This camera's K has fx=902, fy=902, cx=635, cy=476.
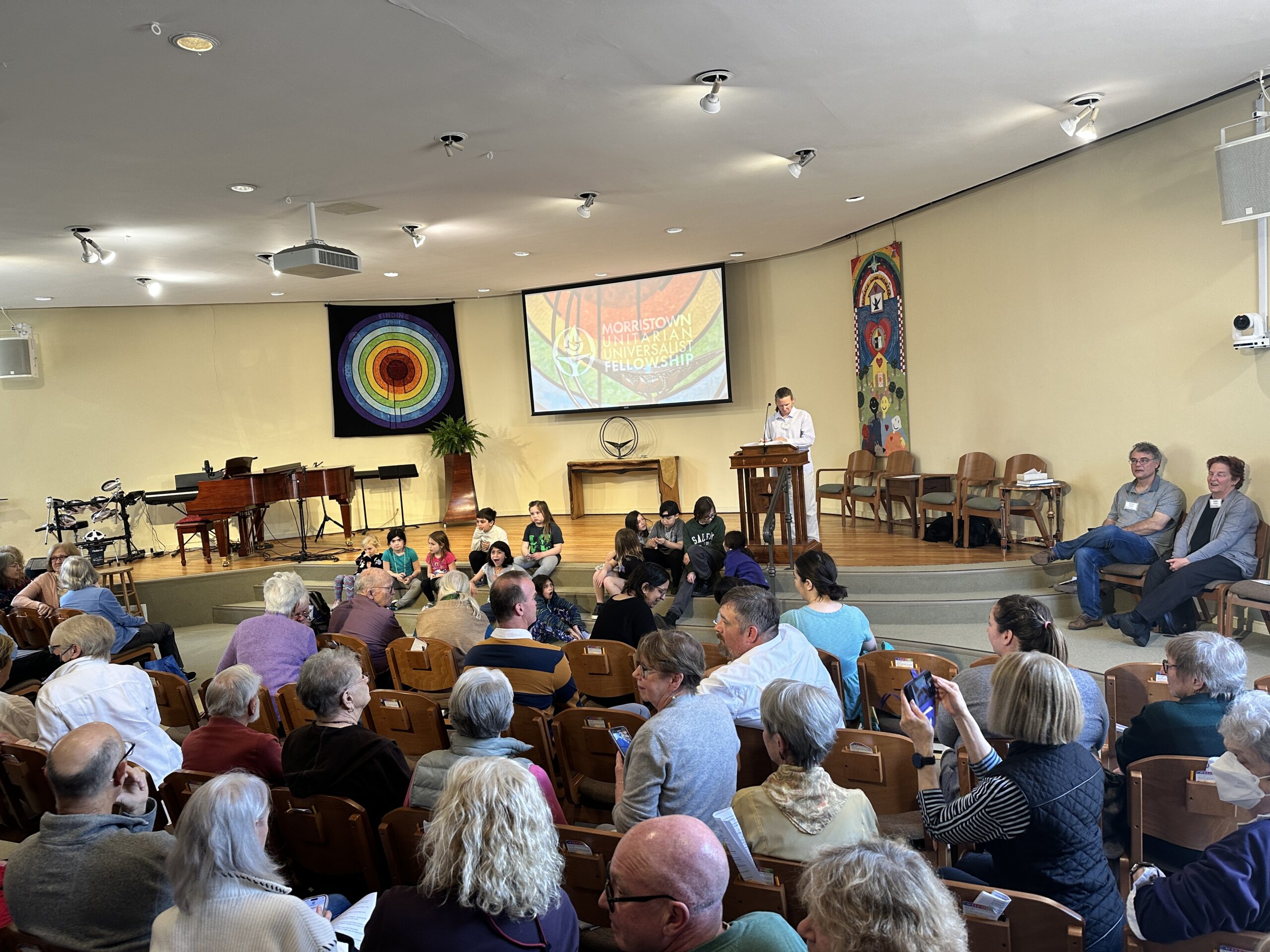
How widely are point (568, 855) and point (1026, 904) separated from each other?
3.38ft

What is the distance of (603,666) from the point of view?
409 cm

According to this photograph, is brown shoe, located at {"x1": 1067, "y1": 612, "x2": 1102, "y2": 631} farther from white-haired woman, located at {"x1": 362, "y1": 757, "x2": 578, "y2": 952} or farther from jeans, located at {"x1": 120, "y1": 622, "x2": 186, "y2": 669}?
jeans, located at {"x1": 120, "y1": 622, "x2": 186, "y2": 669}

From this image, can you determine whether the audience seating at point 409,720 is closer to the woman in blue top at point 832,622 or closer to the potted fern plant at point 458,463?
the woman in blue top at point 832,622

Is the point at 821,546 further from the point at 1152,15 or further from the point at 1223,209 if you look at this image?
the point at 1152,15

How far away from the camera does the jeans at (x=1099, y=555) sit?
6.00 m

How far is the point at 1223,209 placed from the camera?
530 cm

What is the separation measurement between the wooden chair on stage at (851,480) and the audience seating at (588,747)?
6658 mm

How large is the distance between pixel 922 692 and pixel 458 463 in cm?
1012

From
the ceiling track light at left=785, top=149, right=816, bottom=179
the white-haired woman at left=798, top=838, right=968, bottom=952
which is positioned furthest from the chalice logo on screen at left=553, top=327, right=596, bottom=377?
the white-haired woman at left=798, top=838, right=968, bottom=952

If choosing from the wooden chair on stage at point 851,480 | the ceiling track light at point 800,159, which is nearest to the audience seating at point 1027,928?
the ceiling track light at point 800,159

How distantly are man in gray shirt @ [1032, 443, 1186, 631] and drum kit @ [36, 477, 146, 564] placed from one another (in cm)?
993

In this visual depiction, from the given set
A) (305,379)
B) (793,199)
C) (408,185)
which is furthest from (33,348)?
(793,199)

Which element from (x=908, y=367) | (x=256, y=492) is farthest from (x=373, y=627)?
(x=908, y=367)

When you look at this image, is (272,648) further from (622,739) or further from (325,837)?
(622,739)
